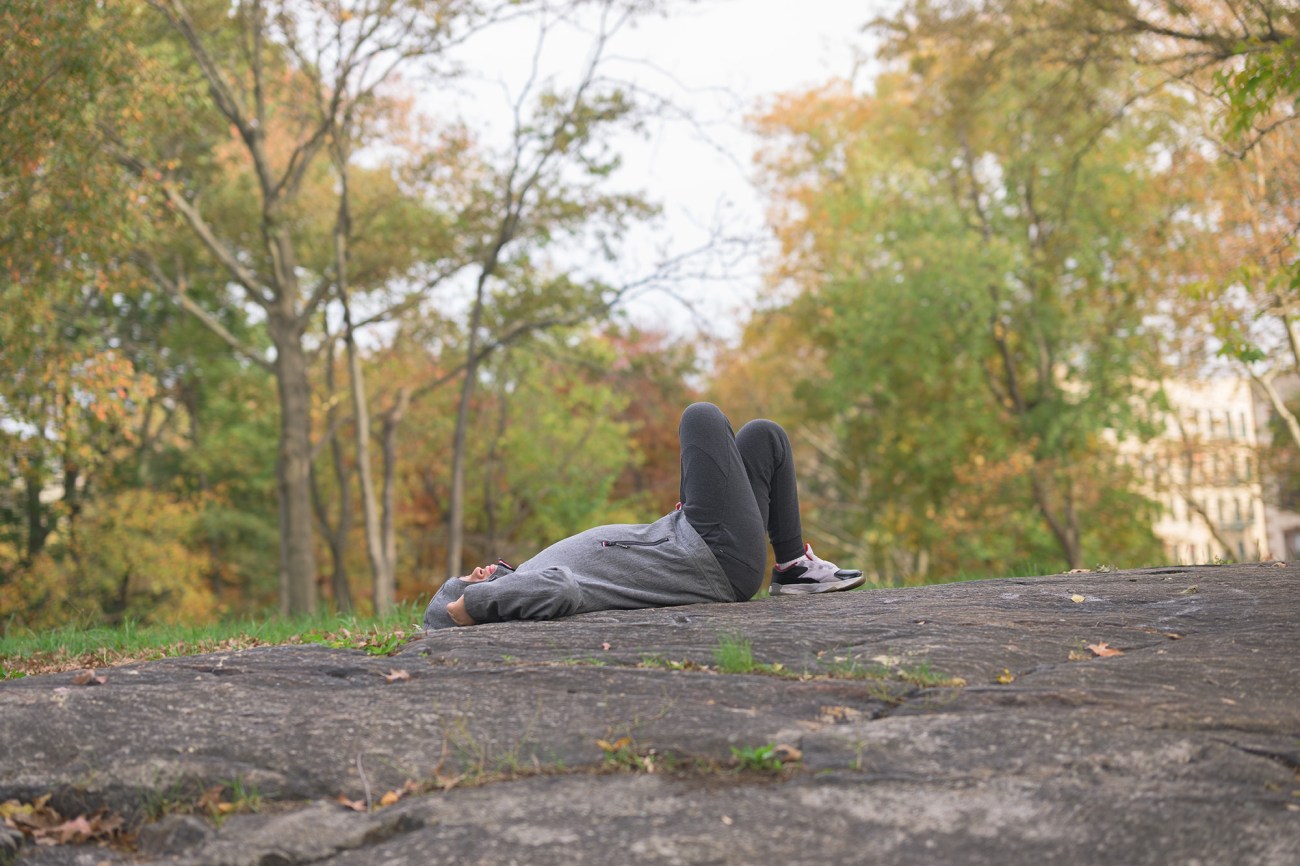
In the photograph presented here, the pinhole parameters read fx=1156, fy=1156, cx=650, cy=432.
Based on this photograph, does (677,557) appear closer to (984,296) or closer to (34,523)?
(984,296)

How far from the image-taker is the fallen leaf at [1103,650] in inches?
191

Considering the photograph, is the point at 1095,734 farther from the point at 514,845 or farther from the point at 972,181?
the point at 972,181

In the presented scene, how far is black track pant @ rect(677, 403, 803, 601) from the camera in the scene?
602 centimetres

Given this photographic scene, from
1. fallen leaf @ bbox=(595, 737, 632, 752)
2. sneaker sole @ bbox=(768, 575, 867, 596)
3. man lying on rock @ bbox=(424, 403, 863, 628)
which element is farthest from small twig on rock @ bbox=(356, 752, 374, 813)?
sneaker sole @ bbox=(768, 575, 867, 596)

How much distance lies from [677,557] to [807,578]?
3.45 ft

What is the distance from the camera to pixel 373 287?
22625 millimetres

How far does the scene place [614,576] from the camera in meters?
6.09

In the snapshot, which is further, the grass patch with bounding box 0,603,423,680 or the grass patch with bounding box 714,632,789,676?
the grass patch with bounding box 0,603,423,680

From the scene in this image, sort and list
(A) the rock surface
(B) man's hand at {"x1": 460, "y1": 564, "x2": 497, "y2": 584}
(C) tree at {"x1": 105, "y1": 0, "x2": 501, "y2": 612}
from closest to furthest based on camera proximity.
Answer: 1. (A) the rock surface
2. (B) man's hand at {"x1": 460, "y1": 564, "x2": 497, "y2": 584}
3. (C) tree at {"x1": 105, "y1": 0, "x2": 501, "y2": 612}

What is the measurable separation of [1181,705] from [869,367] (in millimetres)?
23440

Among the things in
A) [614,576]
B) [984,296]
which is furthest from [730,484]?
[984,296]

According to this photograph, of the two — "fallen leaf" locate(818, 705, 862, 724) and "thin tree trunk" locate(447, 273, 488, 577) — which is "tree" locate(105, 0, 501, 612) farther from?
"fallen leaf" locate(818, 705, 862, 724)

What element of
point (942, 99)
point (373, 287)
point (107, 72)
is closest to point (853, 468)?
point (942, 99)

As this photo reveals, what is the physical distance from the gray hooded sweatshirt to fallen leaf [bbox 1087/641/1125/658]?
1.96 m
